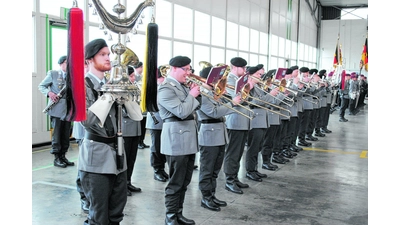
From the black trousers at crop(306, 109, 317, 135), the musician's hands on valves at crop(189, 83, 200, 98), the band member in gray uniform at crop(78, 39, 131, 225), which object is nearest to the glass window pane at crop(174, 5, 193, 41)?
the black trousers at crop(306, 109, 317, 135)

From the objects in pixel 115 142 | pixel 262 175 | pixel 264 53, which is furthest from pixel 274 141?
pixel 264 53

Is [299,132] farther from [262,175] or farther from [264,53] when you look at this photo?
[264,53]

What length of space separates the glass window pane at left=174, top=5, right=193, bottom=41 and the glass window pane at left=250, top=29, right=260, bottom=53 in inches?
236

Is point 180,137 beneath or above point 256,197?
above

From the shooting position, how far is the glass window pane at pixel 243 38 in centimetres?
1775

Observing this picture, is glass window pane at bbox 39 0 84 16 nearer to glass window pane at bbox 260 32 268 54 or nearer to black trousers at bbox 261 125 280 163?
black trousers at bbox 261 125 280 163

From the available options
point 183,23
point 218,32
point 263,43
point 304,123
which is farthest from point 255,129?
point 263,43

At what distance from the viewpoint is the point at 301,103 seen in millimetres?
9406

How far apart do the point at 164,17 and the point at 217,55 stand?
3996mm

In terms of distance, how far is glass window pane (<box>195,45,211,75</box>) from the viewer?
14125mm

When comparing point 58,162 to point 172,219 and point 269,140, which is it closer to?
point 172,219

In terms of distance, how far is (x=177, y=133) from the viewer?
428 cm

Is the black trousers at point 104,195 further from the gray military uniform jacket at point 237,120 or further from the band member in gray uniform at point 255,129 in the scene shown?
the band member in gray uniform at point 255,129

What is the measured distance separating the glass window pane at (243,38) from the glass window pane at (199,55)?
129 inches
